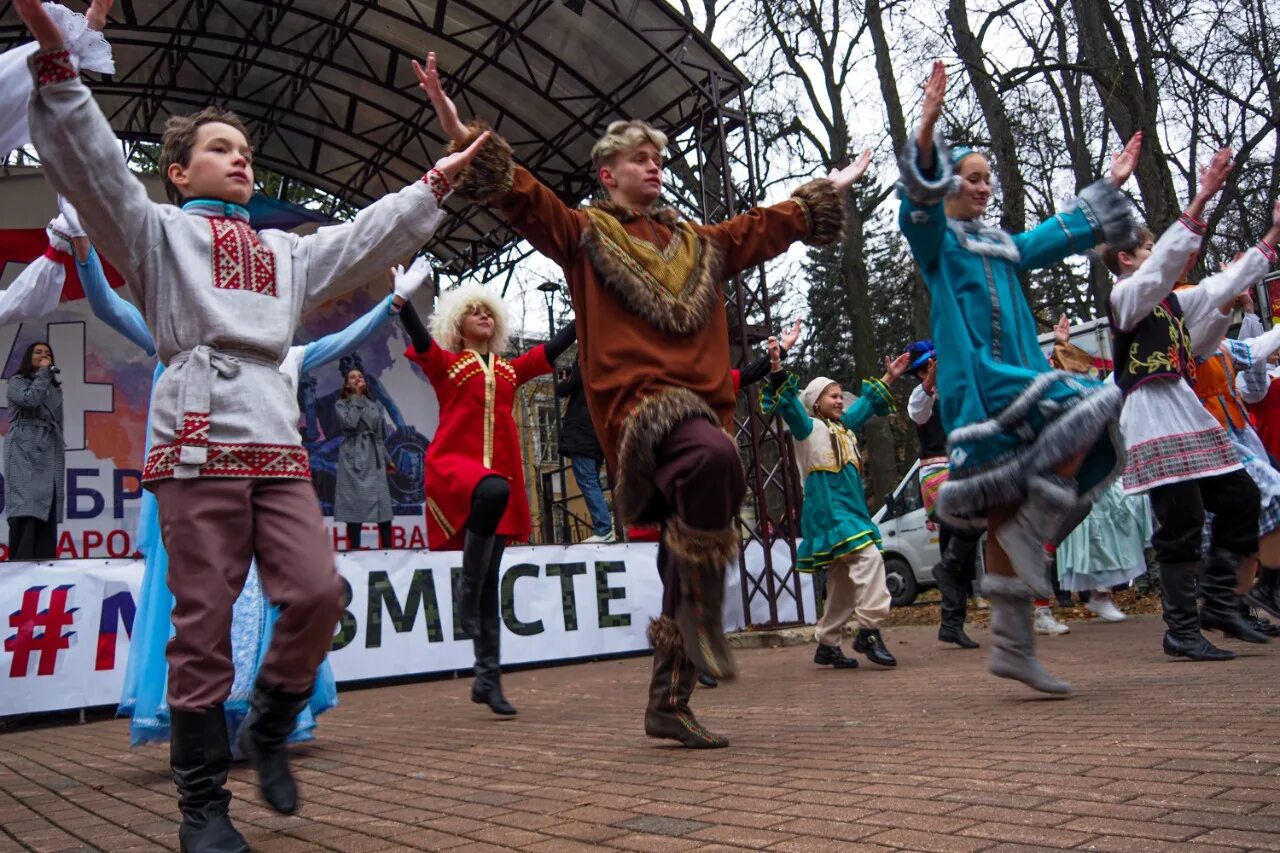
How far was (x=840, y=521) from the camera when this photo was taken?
6730mm

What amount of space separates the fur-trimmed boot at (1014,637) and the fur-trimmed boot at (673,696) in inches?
44.8

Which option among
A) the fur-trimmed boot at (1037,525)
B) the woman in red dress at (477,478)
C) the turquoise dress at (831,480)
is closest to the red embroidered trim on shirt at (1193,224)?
the fur-trimmed boot at (1037,525)

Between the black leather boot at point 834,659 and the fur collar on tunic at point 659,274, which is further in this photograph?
the black leather boot at point 834,659

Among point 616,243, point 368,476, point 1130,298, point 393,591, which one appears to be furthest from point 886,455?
point 616,243

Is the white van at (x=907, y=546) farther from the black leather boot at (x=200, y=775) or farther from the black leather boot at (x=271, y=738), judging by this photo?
the black leather boot at (x=200, y=775)

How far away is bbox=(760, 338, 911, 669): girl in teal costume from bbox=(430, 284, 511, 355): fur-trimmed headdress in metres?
1.55

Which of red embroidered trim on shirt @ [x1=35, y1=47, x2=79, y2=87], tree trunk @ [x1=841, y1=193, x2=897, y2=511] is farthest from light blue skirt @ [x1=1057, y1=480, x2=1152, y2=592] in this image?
tree trunk @ [x1=841, y1=193, x2=897, y2=511]

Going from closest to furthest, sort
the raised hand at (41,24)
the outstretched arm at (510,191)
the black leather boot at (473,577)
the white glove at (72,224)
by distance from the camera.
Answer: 1. the raised hand at (41,24)
2. the white glove at (72,224)
3. the outstretched arm at (510,191)
4. the black leather boot at (473,577)

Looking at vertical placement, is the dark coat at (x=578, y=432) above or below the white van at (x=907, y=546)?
above

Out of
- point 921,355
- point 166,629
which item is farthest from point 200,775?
point 921,355

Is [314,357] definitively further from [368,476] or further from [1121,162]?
[368,476]

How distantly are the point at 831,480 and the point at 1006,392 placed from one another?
9.86ft

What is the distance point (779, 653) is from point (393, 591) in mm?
3132

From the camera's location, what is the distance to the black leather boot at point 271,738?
2.64 meters
